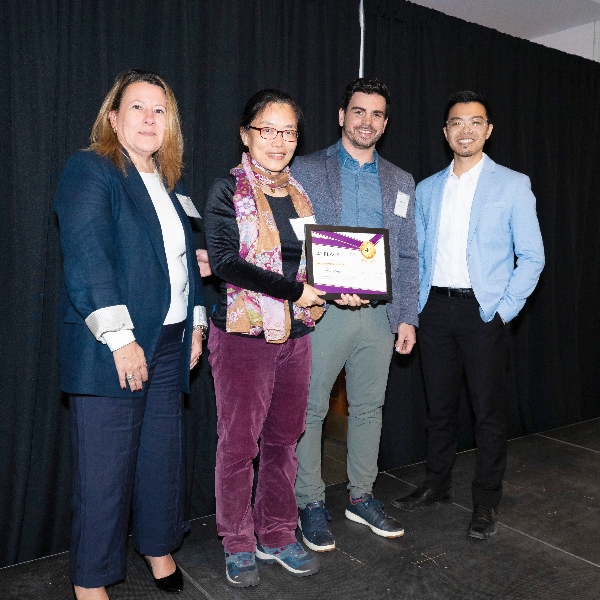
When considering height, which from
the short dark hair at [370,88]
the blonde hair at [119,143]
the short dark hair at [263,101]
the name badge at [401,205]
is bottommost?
the name badge at [401,205]

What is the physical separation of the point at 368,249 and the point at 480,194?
0.68 meters

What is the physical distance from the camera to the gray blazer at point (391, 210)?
8.31ft

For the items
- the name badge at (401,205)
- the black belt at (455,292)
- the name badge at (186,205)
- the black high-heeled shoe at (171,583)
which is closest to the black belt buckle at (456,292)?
the black belt at (455,292)

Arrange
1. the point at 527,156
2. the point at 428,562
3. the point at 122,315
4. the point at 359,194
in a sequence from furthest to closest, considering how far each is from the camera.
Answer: the point at 527,156, the point at 359,194, the point at 428,562, the point at 122,315

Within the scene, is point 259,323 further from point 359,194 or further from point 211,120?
point 211,120

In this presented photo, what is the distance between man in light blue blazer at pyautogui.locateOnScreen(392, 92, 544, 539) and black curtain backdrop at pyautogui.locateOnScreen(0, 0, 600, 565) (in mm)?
677

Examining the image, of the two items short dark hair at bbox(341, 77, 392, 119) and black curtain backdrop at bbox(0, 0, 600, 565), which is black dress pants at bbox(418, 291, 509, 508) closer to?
black curtain backdrop at bbox(0, 0, 600, 565)

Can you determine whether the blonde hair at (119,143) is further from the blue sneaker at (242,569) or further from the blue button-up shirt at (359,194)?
the blue sneaker at (242,569)

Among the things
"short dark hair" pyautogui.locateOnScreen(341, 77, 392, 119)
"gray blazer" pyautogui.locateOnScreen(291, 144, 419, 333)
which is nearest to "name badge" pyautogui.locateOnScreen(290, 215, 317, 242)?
"gray blazer" pyautogui.locateOnScreen(291, 144, 419, 333)

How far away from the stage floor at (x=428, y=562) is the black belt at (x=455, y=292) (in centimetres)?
104

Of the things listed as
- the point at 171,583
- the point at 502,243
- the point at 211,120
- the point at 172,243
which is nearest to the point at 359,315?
the point at 502,243

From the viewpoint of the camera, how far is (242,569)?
227cm

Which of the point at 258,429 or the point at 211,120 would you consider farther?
the point at 211,120

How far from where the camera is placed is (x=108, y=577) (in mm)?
1963
